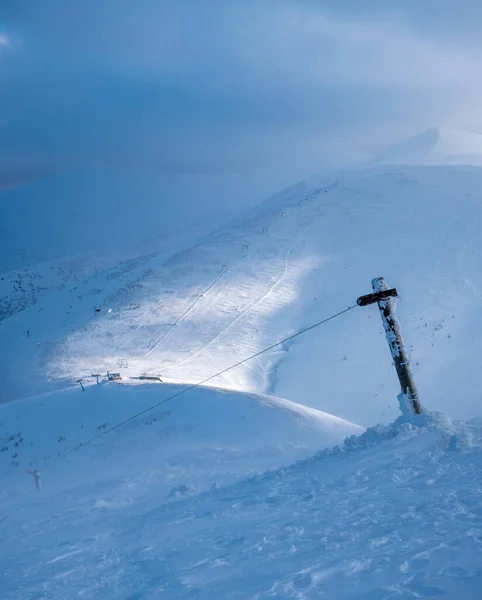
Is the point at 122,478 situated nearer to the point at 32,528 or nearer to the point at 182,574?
the point at 32,528

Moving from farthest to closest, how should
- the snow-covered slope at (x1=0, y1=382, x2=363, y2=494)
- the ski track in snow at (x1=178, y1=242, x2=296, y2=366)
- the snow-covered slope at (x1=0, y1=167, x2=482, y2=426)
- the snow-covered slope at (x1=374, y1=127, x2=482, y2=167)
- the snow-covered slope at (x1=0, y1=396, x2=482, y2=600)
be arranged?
the snow-covered slope at (x1=374, y1=127, x2=482, y2=167) < the ski track in snow at (x1=178, y1=242, x2=296, y2=366) < the snow-covered slope at (x1=0, y1=167, x2=482, y2=426) < the snow-covered slope at (x1=0, y1=382, x2=363, y2=494) < the snow-covered slope at (x1=0, y1=396, x2=482, y2=600)

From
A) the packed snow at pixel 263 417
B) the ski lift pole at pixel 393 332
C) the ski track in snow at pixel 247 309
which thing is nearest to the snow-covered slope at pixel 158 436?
the packed snow at pixel 263 417

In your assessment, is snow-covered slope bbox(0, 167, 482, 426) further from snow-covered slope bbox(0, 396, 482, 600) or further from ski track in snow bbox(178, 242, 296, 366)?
snow-covered slope bbox(0, 396, 482, 600)

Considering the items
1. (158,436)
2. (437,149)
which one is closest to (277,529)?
(158,436)

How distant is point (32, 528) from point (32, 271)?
158ft

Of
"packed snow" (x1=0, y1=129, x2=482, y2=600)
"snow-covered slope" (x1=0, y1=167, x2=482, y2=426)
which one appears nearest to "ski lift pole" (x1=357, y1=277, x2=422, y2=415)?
"packed snow" (x1=0, y1=129, x2=482, y2=600)

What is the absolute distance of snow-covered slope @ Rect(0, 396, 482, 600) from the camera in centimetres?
442

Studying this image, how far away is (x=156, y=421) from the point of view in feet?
41.3

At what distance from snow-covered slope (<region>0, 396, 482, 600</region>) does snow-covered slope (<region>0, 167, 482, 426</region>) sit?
9868 mm

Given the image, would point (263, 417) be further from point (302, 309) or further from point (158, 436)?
point (302, 309)

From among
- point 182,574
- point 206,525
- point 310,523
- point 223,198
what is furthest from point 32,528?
point 223,198

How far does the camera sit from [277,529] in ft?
18.5

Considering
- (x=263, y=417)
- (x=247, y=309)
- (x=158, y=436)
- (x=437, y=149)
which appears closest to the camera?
(x=158, y=436)

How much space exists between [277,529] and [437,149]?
65.1m
